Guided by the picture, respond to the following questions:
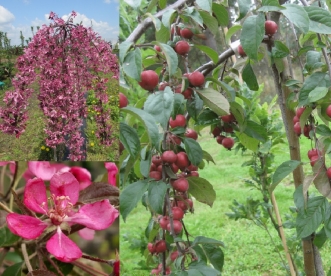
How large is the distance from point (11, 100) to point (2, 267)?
40 cm

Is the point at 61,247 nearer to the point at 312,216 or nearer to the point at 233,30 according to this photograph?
the point at 312,216

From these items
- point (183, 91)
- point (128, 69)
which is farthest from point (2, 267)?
point (183, 91)

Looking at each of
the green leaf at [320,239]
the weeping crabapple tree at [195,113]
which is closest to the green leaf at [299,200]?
the weeping crabapple tree at [195,113]

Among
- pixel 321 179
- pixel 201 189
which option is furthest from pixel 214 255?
pixel 321 179

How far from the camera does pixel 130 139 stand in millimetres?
617

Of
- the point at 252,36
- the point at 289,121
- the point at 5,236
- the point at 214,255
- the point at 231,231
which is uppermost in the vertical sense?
the point at 252,36

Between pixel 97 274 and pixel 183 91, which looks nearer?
pixel 97 274

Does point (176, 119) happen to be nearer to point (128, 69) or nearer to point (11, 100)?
point (128, 69)

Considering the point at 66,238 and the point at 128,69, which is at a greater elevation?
the point at 128,69

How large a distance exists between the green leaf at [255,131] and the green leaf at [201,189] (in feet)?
0.42

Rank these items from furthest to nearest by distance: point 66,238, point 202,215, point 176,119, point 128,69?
point 202,215 → point 176,119 → point 128,69 → point 66,238

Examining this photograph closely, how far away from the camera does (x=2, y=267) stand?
0.46 meters

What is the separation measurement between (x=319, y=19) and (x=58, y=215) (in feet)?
1.50

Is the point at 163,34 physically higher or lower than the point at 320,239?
higher
